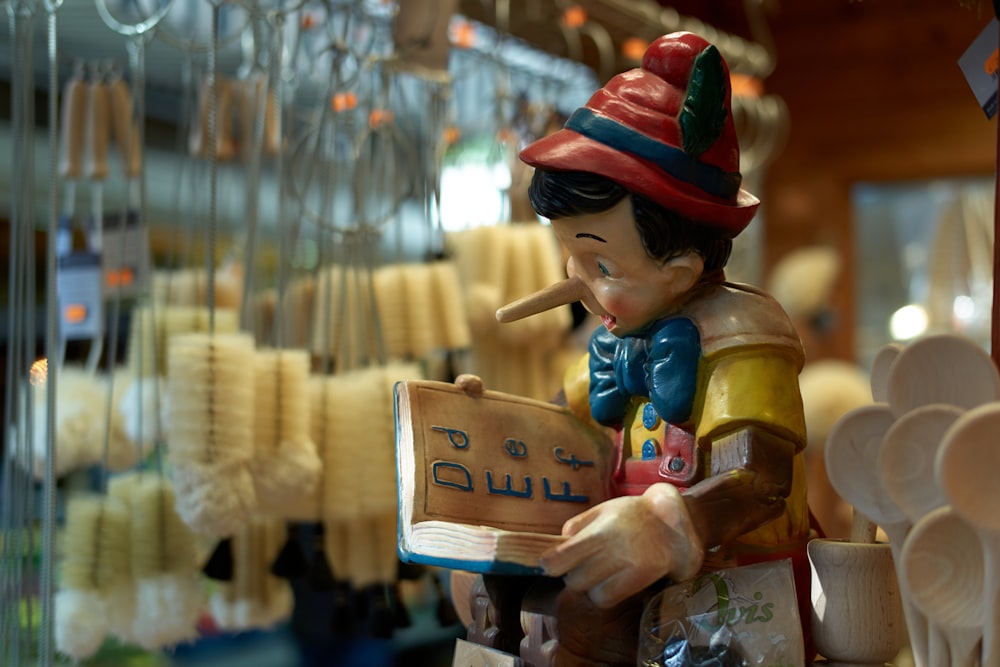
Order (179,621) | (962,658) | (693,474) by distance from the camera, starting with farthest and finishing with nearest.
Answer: (179,621) → (693,474) → (962,658)

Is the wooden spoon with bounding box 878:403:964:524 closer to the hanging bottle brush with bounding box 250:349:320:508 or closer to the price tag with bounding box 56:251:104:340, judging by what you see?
the hanging bottle brush with bounding box 250:349:320:508

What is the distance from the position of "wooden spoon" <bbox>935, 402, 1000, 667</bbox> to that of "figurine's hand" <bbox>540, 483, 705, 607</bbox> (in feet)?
0.65

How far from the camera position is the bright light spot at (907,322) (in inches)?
109

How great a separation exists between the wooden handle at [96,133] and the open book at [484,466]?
82cm

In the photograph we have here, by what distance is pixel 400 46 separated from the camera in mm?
1496

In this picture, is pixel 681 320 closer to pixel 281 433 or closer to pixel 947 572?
pixel 947 572

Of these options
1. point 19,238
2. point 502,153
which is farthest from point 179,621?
point 502,153

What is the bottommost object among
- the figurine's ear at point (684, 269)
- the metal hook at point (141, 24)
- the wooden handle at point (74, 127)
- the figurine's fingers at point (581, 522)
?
the figurine's fingers at point (581, 522)

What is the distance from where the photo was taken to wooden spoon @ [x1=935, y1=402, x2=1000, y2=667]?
1.98ft

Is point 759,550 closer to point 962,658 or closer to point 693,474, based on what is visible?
point 693,474

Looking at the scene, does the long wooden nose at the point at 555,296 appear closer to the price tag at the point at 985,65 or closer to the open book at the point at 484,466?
the open book at the point at 484,466

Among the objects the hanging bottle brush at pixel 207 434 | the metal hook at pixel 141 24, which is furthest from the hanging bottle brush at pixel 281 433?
the metal hook at pixel 141 24

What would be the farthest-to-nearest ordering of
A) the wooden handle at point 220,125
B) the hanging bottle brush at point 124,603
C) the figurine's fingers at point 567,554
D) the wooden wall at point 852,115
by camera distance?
the wooden wall at point 852,115 → the wooden handle at point 220,125 → the hanging bottle brush at point 124,603 → the figurine's fingers at point 567,554

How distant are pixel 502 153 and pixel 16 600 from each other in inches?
42.4
